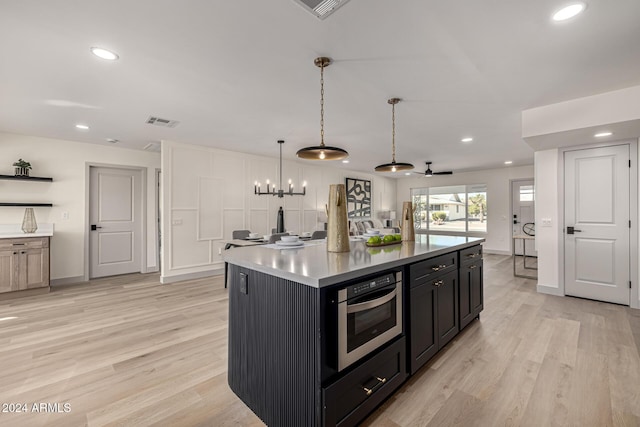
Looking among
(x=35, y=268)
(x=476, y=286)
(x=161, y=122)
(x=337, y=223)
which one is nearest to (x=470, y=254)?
(x=476, y=286)

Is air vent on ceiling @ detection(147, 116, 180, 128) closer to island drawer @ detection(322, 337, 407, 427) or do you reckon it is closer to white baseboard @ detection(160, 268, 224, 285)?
white baseboard @ detection(160, 268, 224, 285)

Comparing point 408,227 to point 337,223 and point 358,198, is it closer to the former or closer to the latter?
point 337,223

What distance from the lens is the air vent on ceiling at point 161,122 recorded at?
387cm

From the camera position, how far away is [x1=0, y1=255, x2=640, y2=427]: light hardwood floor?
1745 mm

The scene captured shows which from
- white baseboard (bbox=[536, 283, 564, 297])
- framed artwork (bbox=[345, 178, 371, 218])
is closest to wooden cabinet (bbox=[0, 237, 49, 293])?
framed artwork (bbox=[345, 178, 371, 218])

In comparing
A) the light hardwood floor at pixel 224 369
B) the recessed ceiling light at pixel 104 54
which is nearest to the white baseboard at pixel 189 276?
the light hardwood floor at pixel 224 369

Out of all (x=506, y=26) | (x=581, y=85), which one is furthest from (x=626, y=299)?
(x=506, y=26)

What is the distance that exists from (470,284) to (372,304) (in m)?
1.77

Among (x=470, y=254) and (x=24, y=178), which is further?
(x=24, y=178)

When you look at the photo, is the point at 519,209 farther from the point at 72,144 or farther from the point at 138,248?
the point at 72,144

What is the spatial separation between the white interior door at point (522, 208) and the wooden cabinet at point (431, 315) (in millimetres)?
6719

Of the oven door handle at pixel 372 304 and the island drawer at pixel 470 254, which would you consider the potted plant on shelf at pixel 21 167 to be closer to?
the oven door handle at pixel 372 304

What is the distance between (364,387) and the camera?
1614 mm

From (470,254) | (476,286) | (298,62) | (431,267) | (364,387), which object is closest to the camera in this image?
(364,387)
